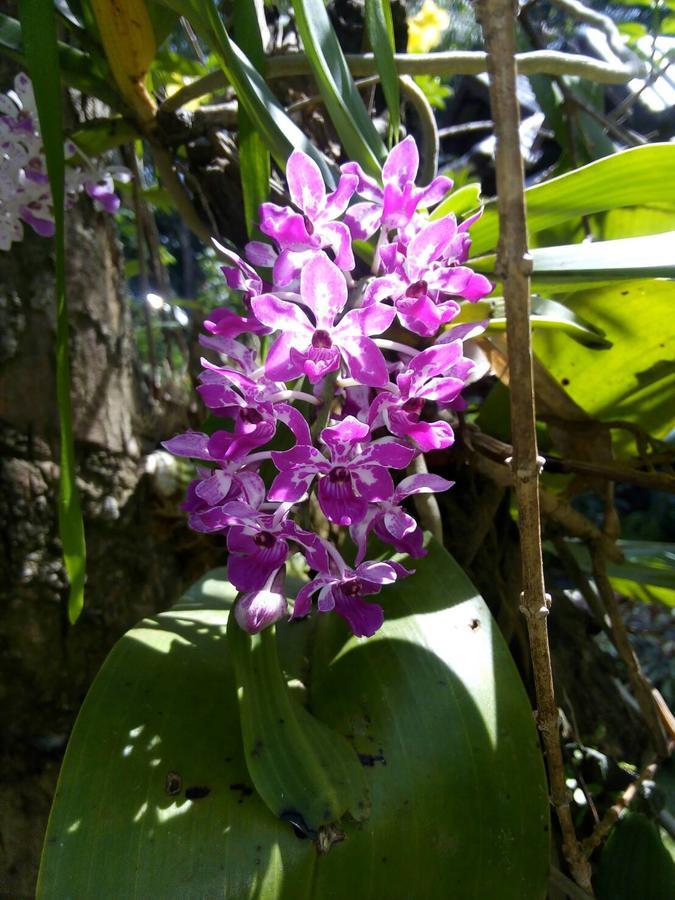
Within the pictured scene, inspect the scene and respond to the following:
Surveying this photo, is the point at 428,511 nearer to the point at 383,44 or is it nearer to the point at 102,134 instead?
the point at 383,44

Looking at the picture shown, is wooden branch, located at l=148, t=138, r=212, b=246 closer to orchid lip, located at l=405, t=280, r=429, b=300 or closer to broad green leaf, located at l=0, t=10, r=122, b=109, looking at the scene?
broad green leaf, located at l=0, t=10, r=122, b=109

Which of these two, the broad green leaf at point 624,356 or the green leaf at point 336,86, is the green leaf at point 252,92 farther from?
the broad green leaf at point 624,356

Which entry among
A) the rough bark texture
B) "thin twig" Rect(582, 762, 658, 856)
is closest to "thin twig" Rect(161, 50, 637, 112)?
the rough bark texture

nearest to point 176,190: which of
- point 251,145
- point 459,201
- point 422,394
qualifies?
point 251,145

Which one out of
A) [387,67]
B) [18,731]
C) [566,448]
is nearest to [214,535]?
[18,731]

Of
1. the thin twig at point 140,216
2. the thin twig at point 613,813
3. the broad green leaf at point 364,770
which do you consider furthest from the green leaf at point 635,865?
the thin twig at point 140,216

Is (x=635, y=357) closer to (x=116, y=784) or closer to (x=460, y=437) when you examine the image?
(x=460, y=437)

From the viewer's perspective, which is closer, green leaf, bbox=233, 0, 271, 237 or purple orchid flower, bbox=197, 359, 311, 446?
purple orchid flower, bbox=197, 359, 311, 446
